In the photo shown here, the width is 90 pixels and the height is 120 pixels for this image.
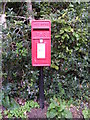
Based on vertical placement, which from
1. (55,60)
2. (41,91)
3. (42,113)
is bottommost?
(42,113)

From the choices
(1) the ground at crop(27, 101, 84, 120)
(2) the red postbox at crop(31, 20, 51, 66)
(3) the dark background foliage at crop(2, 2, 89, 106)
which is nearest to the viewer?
(2) the red postbox at crop(31, 20, 51, 66)

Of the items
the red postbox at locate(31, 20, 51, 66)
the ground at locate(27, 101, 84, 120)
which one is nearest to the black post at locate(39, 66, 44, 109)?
the ground at locate(27, 101, 84, 120)

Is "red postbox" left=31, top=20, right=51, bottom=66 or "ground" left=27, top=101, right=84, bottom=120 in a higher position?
"red postbox" left=31, top=20, right=51, bottom=66

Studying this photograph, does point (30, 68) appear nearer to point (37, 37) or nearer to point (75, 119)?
point (37, 37)

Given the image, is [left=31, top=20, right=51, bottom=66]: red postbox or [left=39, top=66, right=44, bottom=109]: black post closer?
[left=31, top=20, right=51, bottom=66]: red postbox

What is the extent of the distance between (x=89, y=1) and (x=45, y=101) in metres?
2.41

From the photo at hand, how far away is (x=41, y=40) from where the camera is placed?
3.20m

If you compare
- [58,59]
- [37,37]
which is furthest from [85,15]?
[37,37]

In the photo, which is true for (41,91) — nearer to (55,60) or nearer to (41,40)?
(55,60)

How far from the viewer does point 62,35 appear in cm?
363

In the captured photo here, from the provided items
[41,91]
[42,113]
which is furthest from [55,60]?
[42,113]

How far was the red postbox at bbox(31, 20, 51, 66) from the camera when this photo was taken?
3.19m

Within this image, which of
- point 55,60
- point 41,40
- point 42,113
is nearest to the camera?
point 41,40

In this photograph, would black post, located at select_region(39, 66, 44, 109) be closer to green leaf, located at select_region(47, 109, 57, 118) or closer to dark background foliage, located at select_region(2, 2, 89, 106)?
dark background foliage, located at select_region(2, 2, 89, 106)
